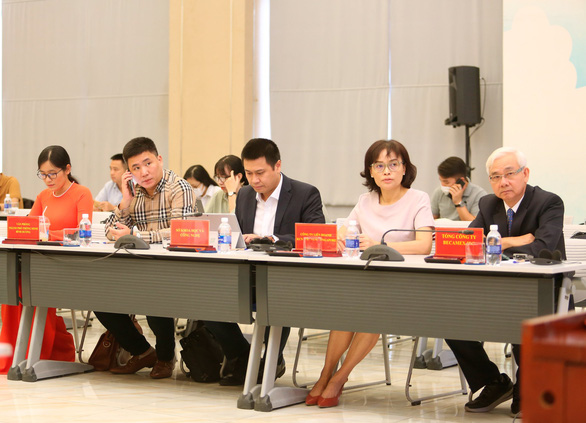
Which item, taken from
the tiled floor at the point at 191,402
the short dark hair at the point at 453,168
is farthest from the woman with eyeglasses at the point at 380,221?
the short dark hair at the point at 453,168

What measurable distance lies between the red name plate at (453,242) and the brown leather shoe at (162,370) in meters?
1.50

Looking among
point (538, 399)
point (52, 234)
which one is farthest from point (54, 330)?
point (538, 399)

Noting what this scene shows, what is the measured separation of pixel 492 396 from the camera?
2859mm

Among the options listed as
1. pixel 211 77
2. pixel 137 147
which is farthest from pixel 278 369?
pixel 211 77

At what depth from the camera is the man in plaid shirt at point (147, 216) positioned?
3480mm

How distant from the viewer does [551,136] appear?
6.05m

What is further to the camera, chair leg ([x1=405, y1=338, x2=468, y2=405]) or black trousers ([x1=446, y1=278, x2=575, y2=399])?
chair leg ([x1=405, y1=338, x2=468, y2=405])

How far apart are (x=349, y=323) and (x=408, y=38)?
504cm

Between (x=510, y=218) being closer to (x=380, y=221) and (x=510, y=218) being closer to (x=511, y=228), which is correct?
(x=511, y=228)

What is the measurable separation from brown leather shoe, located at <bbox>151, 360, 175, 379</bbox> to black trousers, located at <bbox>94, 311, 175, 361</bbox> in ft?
0.07

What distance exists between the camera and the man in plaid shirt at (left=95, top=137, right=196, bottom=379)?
11.4ft

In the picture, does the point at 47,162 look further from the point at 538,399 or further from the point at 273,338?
the point at 538,399

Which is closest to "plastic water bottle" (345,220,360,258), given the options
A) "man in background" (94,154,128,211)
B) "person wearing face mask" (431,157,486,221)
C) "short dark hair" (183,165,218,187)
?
"person wearing face mask" (431,157,486,221)

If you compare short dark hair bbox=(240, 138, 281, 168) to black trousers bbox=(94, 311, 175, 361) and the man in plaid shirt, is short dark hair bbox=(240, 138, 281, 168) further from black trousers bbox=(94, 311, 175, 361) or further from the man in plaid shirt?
black trousers bbox=(94, 311, 175, 361)
